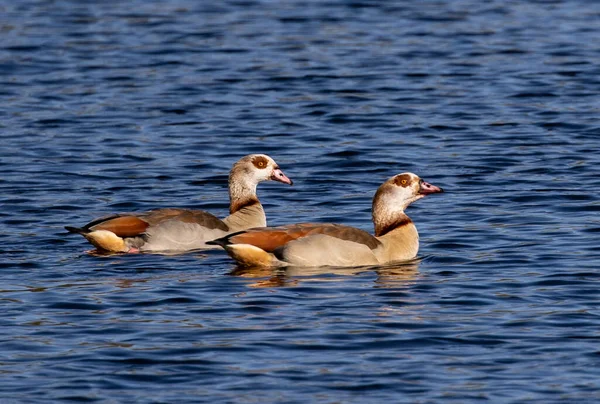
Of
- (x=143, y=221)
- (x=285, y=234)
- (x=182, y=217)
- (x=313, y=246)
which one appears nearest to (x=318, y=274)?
(x=313, y=246)

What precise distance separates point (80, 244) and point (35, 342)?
13.9ft

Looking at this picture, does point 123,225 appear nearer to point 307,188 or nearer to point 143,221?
point 143,221

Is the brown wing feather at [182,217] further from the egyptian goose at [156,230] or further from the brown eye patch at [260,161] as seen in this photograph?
the brown eye patch at [260,161]

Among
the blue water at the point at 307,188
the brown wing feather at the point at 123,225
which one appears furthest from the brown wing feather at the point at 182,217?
the blue water at the point at 307,188

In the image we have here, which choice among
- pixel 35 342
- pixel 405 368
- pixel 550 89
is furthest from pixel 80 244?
pixel 550 89

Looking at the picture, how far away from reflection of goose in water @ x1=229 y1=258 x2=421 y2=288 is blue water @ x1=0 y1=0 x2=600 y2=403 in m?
0.05

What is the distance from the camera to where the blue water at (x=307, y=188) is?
→ 11.2m

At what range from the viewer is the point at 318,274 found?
47.1 feet

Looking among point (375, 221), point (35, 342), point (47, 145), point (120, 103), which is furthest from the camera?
point (120, 103)

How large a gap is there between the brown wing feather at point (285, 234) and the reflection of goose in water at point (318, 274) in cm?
26

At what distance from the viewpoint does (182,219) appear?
15.6m

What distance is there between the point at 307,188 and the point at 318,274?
4.88 metres

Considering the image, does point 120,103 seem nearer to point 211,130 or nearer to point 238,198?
point 211,130

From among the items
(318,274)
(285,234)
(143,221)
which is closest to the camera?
(318,274)
